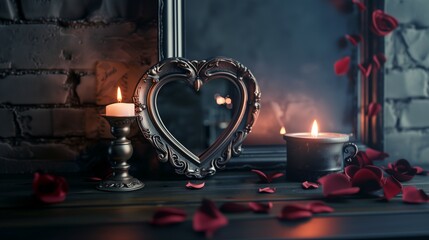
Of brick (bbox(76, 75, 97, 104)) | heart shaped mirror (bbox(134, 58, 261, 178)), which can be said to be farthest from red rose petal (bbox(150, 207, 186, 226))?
brick (bbox(76, 75, 97, 104))

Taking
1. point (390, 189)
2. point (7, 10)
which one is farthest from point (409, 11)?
point (7, 10)

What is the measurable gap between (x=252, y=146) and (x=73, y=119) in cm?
48

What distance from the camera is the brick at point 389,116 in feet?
3.55

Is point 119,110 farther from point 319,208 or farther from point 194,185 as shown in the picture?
point 319,208

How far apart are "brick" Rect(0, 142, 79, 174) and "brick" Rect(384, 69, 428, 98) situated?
89cm

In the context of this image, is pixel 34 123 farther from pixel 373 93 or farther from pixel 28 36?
pixel 373 93

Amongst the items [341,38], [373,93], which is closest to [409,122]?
[373,93]

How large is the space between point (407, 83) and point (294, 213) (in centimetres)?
68

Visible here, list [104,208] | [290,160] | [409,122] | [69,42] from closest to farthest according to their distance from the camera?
[104,208]
[290,160]
[69,42]
[409,122]

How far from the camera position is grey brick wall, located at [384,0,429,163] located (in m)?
1.08

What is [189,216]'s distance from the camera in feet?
2.06

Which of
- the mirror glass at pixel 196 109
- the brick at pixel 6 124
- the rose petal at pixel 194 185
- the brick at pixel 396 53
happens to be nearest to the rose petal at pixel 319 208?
the rose petal at pixel 194 185

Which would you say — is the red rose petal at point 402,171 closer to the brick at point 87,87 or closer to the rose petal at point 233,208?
the rose petal at point 233,208

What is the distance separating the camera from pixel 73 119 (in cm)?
101
